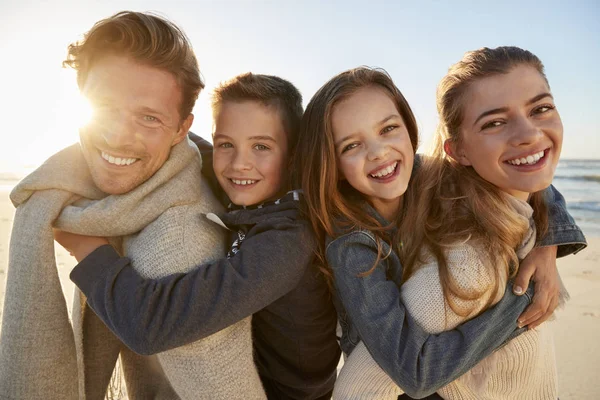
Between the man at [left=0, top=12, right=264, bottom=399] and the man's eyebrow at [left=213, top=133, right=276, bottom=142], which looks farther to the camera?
the man's eyebrow at [left=213, top=133, right=276, bottom=142]

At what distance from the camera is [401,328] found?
1.76 meters

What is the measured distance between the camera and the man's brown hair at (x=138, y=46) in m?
1.98

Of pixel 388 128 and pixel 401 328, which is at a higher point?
pixel 388 128

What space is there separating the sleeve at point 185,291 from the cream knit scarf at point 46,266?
0.18m

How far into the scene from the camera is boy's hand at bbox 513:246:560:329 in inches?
74.0

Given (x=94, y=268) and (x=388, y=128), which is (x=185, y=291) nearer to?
(x=94, y=268)

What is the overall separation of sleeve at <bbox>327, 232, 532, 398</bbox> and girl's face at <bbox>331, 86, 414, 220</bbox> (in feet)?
1.26

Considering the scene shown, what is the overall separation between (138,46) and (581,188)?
17970 mm

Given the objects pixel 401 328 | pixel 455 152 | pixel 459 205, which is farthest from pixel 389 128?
pixel 401 328

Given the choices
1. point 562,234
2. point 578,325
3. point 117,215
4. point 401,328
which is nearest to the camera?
point 401,328

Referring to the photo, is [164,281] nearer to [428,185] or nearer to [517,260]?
[428,185]

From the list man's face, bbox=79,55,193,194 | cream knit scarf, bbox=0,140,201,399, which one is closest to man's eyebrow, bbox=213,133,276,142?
man's face, bbox=79,55,193,194

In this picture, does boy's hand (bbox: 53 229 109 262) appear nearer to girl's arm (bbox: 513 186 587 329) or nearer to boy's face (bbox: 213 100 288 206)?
boy's face (bbox: 213 100 288 206)

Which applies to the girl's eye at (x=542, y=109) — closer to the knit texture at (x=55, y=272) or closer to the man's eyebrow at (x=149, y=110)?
the knit texture at (x=55, y=272)
